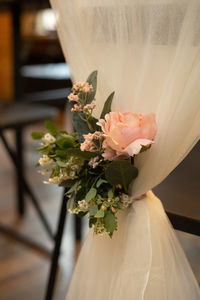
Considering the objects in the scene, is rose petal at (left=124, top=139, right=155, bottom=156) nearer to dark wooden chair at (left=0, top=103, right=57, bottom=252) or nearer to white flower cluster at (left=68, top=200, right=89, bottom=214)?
white flower cluster at (left=68, top=200, right=89, bottom=214)

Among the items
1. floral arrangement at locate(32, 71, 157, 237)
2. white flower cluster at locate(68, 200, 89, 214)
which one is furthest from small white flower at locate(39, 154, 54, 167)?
white flower cluster at locate(68, 200, 89, 214)

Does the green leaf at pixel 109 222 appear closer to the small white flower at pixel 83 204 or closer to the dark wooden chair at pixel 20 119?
the small white flower at pixel 83 204

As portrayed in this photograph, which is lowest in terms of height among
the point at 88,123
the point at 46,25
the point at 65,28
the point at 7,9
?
the point at 46,25

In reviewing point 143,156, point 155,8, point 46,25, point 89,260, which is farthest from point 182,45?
point 46,25

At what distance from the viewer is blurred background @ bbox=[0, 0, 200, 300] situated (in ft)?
2.88

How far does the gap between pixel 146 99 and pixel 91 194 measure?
0.59 feet

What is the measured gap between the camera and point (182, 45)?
732 mm

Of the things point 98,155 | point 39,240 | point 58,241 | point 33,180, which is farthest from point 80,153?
point 33,180

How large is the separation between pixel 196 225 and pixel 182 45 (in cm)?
28

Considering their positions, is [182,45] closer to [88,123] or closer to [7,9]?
[88,123]

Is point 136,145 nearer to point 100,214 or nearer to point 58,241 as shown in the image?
point 100,214

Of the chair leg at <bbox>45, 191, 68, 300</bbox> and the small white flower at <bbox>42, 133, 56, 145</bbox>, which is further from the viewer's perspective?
the chair leg at <bbox>45, 191, 68, 300</bbox>

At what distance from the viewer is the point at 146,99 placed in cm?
79

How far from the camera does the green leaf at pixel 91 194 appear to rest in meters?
0.75
